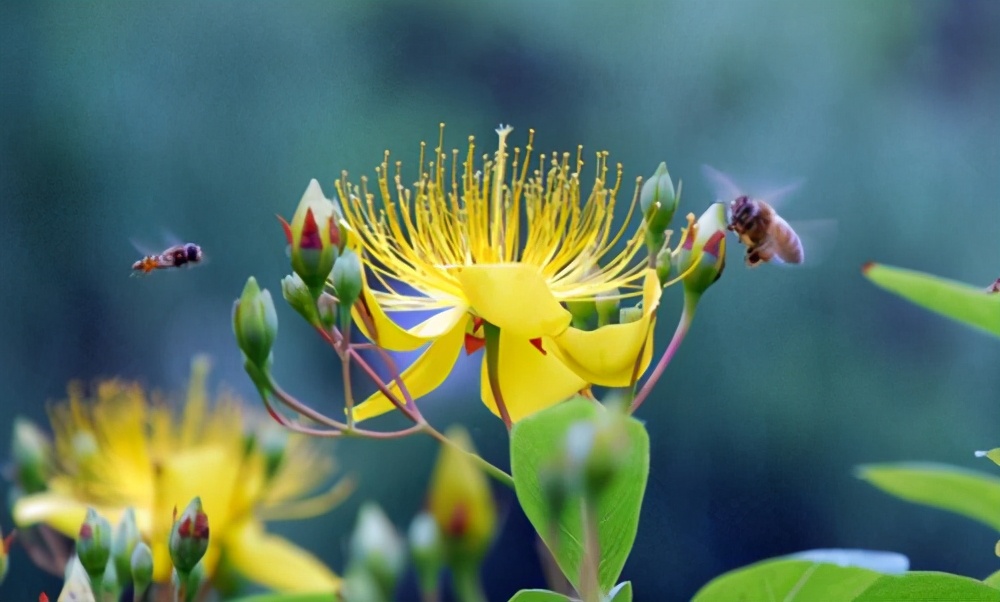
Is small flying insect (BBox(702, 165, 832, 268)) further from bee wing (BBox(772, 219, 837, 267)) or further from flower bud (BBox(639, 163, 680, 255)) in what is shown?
flower bud (BBox(639, 163, 680, 255))

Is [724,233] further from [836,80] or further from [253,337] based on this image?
[836,80]

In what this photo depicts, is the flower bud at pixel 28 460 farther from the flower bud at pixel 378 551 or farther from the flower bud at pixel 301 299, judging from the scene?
the flower bud at pixel 378 551

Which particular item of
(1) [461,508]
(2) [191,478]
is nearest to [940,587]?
(1) [461,508]

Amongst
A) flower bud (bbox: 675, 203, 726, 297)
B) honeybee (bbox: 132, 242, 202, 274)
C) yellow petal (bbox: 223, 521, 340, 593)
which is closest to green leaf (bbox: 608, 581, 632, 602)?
flower bud (bbox: 675, 203, 726, 297)

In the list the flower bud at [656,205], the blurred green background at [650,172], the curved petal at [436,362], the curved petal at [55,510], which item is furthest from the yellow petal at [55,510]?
→ the blurred green background at [650,172]

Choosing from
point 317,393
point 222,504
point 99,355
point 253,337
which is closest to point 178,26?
point 99,355
